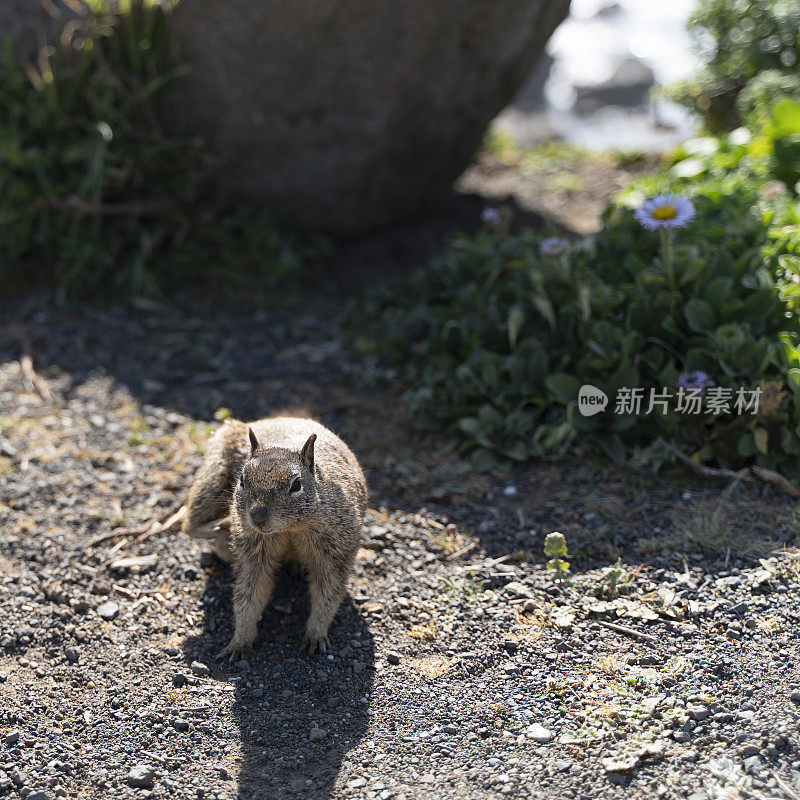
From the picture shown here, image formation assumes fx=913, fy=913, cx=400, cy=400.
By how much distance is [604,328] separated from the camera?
16.0 ft

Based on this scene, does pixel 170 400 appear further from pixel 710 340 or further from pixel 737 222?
pixel 737 222

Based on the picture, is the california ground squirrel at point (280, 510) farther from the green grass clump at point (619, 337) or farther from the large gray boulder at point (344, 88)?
the large gray boulder at point (344, 88)

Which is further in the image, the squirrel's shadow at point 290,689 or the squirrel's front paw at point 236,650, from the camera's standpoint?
the squirrel's front paw at point 236,650

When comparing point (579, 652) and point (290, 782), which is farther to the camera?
point (579, 652)

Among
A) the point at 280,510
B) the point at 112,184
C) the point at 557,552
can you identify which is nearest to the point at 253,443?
the point at 280,510

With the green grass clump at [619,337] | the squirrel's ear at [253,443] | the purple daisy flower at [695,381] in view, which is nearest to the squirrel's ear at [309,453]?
the squirrel's ear at [253,443]

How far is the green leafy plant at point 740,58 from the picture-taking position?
7.23m

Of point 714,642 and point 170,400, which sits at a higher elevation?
point 170,400

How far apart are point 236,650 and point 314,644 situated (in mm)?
316

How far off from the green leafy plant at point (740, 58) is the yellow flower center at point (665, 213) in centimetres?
291

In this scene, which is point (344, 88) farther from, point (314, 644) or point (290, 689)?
point (290, 689)

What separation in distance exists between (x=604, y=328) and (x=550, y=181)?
14.6 feet

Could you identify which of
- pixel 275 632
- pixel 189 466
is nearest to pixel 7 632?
pixel 275 632

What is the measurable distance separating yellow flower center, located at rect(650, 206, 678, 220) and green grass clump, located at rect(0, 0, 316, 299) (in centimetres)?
309
